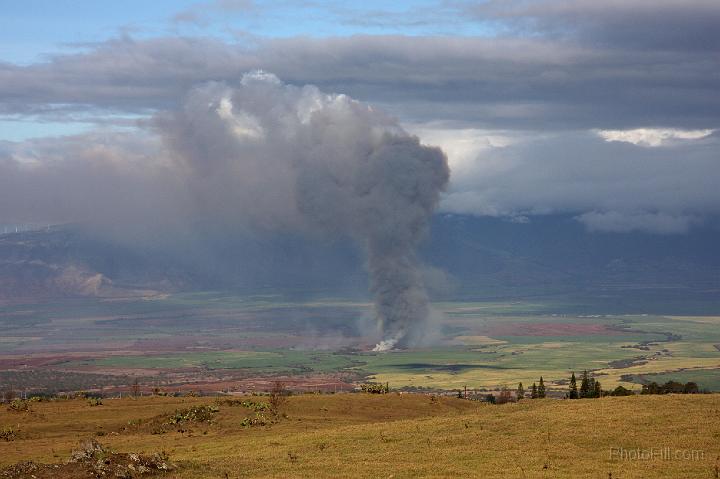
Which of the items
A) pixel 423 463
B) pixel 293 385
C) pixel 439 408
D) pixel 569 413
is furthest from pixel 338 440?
pixel 293 385

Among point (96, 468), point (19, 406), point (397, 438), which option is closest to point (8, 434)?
point (19, 406)

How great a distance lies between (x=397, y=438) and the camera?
1896 inches

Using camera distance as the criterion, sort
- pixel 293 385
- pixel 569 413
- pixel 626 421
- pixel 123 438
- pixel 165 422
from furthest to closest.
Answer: pixel 293 385
pixel 165 422
pixel 123 438
pixel 569 413
pixel 626 421

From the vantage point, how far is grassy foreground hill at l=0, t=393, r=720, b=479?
39781mm

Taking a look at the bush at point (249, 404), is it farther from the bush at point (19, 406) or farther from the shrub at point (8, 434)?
the shrub at point (8, 434)

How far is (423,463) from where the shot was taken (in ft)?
135

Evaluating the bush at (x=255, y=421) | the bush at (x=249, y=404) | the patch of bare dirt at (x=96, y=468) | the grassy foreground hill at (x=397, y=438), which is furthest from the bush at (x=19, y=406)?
the patch of bare dirt at (x=96, y=468)

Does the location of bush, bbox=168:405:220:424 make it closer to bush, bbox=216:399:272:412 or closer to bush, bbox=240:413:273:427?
bush, bbox=240:413:273:427

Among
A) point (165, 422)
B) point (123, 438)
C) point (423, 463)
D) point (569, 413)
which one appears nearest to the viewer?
point (423, 463)

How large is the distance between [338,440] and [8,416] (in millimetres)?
27997

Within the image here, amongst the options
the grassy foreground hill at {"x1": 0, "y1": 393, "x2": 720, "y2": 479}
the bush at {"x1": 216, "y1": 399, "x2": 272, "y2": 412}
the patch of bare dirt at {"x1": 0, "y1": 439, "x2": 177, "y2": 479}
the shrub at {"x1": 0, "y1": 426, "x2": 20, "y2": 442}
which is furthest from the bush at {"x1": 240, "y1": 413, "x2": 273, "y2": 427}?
the patch of bare dirt at {"x1": 0, "y1": 439, "x2": 177, "y2": 479}

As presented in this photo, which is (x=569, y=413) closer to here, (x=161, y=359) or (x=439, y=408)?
(x=439, y=408)

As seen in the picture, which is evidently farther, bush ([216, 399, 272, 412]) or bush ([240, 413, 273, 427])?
bush ([216, 399, 272, 412])

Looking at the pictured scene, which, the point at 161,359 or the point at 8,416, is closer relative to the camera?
the point at 8,416
